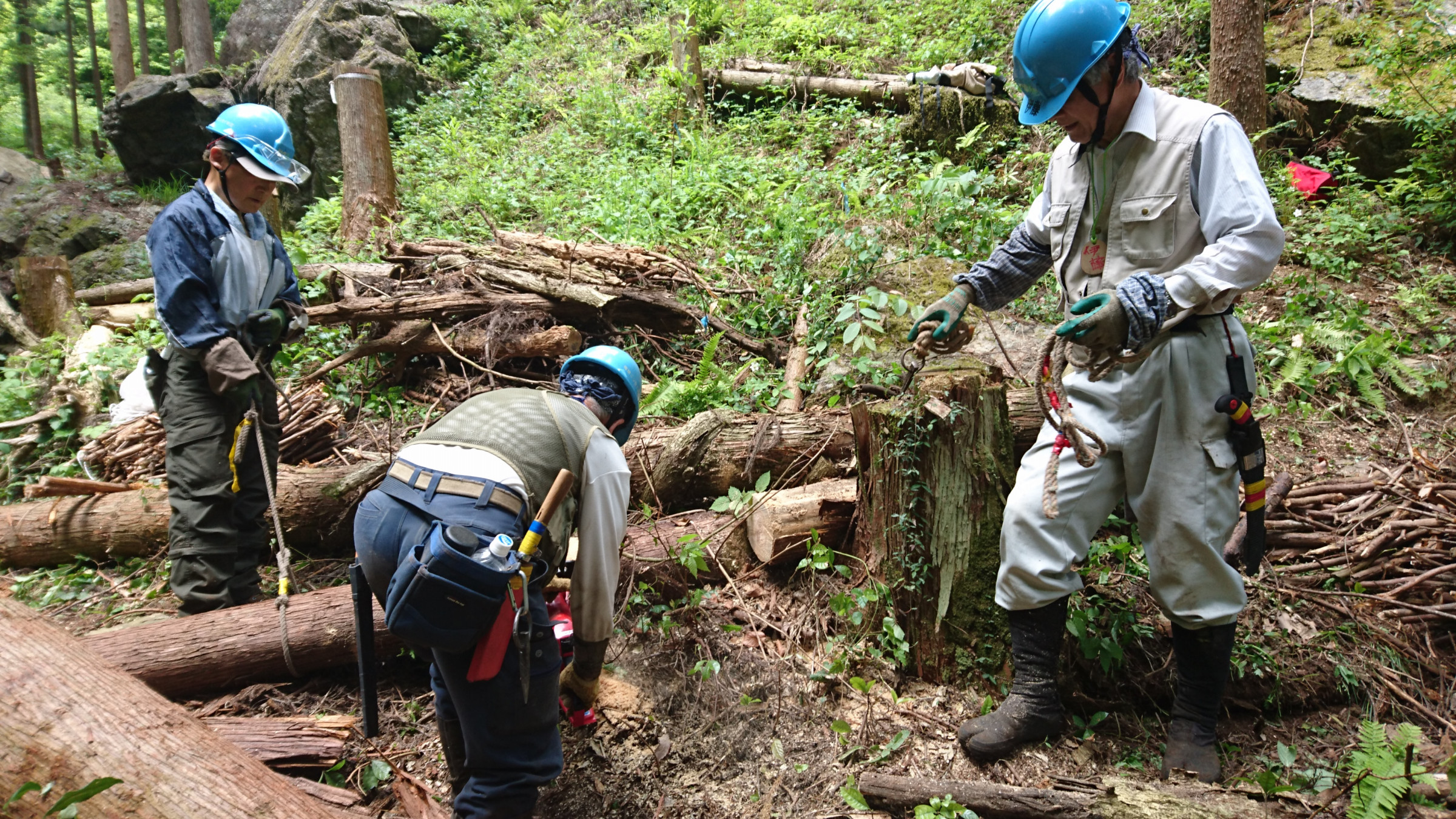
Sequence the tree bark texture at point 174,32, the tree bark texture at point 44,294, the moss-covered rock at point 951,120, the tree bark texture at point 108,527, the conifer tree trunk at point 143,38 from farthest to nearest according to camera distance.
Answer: the conifer tree trunk at point 143,38
the tree bark texture at point 174,32
the moss-covered rock at point 951,120
the tree bark texture at point 44,294
the tree bark texture at point 108,527

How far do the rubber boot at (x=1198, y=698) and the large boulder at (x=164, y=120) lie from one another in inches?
609

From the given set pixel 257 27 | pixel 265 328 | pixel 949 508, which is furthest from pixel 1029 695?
pixel 257 27

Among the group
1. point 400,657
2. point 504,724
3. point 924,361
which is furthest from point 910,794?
point 400,657

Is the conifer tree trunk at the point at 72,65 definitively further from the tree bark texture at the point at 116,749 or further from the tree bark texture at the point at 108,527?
the tree bark texture at the point at 116,749

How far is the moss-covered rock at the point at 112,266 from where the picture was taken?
10.2 m

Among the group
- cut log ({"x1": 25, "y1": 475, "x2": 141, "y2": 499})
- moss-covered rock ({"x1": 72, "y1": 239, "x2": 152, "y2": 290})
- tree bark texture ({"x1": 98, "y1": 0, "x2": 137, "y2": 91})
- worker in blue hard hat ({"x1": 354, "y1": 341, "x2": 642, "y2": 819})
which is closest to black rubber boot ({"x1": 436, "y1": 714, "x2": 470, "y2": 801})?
worker in blue hard hat ({"x1": 354, "y1": 341, "x2": 642, "y2": 819})

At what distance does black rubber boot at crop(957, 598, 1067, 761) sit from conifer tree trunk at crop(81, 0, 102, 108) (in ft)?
77.5

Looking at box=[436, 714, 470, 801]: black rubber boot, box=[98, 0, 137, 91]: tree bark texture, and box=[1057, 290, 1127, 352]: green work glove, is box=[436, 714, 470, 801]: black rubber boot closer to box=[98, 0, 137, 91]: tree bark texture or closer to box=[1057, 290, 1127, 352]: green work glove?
box=[1057, 290, 1127, 352]: green work glove

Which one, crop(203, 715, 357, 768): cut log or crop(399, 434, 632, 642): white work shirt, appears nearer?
crop(399, 434, 632, 642): white work shirt

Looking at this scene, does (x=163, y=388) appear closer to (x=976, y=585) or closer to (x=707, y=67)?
(x=976, y=585)

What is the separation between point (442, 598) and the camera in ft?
6.99

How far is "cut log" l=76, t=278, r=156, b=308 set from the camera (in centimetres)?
755

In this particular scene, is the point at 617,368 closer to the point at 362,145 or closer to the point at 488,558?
the point at 488,558

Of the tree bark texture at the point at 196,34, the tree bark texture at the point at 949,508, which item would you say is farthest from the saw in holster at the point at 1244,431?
the tree bark texture at the point at 196,34
